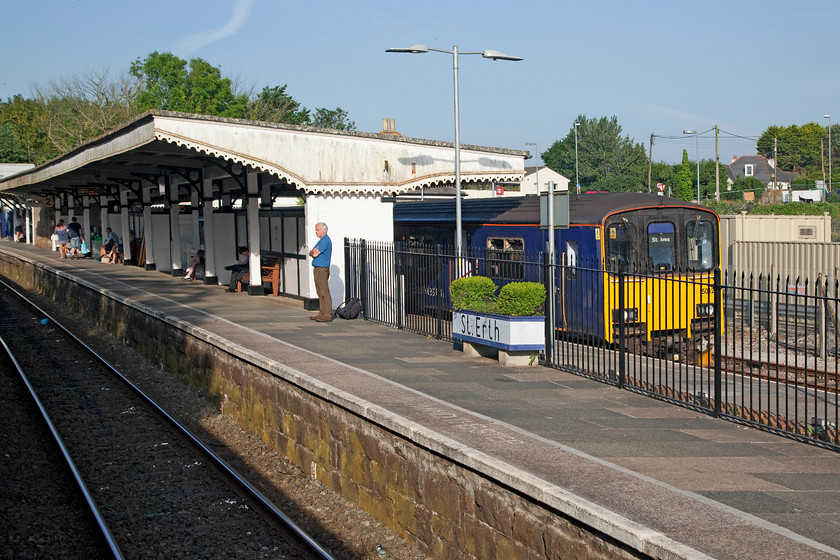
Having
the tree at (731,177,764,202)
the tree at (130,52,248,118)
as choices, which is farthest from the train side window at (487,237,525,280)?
the tree at (731,177,764,202)

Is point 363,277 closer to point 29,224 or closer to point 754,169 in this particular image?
point 29,224

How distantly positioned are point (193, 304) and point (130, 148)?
332 centimetres

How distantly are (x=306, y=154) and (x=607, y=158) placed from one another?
284 ft

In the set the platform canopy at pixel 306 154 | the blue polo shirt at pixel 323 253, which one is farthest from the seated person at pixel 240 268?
the blue polo shirt at pixel 323 253

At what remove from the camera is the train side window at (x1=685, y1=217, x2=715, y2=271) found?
14359mm

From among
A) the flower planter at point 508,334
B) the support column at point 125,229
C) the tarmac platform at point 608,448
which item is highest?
the support column at point 125,229

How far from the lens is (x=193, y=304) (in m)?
17.1

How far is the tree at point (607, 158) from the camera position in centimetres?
9281

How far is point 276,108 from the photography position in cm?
8344

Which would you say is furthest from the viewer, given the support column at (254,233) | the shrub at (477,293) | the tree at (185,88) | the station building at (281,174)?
the tree at (185,88)

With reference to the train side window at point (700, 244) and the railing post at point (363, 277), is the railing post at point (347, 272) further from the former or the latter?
the train side window at point (700, 244)

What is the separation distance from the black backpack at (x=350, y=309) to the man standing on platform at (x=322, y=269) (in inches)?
24.5

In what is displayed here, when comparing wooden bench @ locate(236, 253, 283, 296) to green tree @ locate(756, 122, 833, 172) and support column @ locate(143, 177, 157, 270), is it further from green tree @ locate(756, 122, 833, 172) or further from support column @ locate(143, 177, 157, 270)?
green tree @ locate(756, 122, 833, 172)


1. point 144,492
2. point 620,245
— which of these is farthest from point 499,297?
point 144,492
